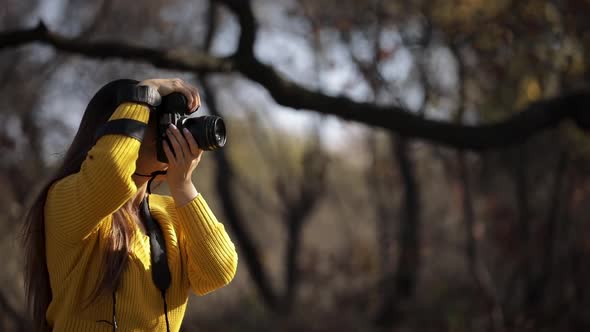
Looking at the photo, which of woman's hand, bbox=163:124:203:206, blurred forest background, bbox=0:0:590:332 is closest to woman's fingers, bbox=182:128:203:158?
woman's hand, bbox=163:124:203:206

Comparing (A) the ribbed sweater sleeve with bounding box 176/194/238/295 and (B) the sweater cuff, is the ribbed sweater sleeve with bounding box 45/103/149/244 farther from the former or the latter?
(A) the ribbed sweater sleeve with bounding box 176/194/238/295

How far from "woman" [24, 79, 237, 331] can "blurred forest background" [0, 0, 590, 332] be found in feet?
10.6

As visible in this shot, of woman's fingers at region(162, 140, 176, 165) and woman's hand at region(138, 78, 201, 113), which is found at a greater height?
woman's hand at region(138, 78, 201, 113)

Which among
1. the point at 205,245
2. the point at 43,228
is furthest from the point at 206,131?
the point at 43,228

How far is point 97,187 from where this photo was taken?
1935 millimetres

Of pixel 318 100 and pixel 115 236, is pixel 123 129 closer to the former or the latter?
pixel 115 236

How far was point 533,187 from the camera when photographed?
9.12 metres

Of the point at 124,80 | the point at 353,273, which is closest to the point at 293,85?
the point at 124,80

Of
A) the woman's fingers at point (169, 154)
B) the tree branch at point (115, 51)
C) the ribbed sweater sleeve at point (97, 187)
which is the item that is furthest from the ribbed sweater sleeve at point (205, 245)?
the tree branch at point (115, 51)

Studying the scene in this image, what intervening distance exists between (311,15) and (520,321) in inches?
172

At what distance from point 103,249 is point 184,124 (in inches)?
16.9

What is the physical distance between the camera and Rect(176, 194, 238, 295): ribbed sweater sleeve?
2186mm

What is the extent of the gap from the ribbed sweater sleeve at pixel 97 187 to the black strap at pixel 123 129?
0.01 m

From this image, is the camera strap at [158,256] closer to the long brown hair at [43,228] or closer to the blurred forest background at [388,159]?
the long brown hair at [43,228]
